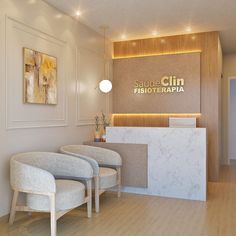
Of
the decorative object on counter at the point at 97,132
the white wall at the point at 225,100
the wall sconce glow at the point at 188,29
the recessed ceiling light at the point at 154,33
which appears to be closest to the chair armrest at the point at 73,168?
the decorative object on counter at the point at 97,132

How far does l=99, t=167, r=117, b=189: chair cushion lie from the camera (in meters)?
4.16

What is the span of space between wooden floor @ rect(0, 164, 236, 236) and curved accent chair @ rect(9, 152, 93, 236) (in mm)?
233

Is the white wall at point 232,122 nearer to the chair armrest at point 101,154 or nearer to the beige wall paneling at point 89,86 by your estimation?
the beige wall paneling at point 89,86

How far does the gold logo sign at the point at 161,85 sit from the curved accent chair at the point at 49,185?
10.5ft

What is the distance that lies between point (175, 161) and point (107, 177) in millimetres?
1195

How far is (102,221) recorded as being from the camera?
3.60m

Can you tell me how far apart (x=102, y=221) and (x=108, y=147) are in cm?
162

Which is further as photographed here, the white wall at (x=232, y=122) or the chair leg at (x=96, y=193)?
the white wall at (x=232, y=122)

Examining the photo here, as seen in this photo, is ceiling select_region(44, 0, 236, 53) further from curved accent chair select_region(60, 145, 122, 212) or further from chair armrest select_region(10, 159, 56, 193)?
chair armrest select_region(10, 159, 56, 193)

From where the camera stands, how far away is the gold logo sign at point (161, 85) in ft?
20.5

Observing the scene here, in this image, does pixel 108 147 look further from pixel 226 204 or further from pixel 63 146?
pixel 226 204

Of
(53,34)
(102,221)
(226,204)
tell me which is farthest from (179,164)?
(53,34)

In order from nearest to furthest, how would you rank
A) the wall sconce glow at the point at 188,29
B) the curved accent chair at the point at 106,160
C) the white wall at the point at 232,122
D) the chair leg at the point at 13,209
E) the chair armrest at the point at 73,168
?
1. the chair leg at the point at 13,209
2. the chair armrest at the point at 73,168
3. the curved accent chair at the point at 106,160
4. the wall sconce glow at the point at 188,29
5. the white wall at the point at 232,122

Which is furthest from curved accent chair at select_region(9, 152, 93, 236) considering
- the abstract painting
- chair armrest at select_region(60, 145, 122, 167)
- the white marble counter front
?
the white marble counter front
